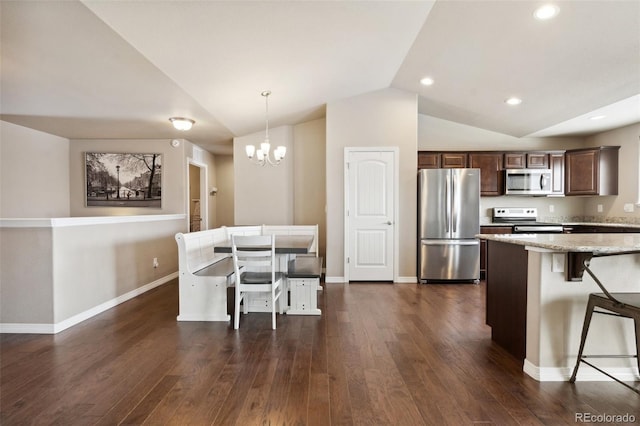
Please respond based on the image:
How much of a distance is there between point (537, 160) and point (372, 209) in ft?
9.75

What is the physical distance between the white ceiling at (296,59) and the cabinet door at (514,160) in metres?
0.56

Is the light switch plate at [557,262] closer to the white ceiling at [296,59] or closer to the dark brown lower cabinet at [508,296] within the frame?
the dark brown lower cabinet at [508,296]

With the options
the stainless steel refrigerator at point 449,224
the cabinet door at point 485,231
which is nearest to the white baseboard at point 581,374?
the stainless steel refrigerator at point 449,224

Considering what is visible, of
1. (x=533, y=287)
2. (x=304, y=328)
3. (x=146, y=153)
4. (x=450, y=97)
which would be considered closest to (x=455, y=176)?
(x=450, y=97)

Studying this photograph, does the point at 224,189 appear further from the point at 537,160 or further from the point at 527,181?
the point at 537,160

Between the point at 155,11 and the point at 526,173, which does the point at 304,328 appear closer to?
the point at 155,11

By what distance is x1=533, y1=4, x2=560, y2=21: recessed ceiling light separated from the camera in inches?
107

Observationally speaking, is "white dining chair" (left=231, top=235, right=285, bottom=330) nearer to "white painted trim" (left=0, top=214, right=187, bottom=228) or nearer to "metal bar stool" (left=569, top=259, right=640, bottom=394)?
"white painted trim" (left=0, top=214, right=187, bottom=228)

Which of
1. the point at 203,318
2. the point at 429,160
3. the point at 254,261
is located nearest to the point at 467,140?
the point at 429,160

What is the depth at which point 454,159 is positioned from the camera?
5.43 meters

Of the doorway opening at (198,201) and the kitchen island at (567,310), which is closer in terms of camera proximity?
the kitchen island at (567,310)

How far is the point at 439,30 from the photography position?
3.38 m

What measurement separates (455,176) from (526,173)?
147 cm

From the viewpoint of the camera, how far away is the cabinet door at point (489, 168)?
213 inches
